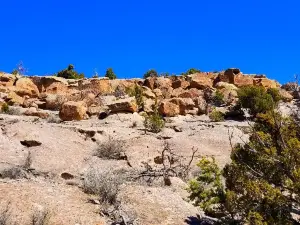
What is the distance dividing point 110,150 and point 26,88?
18.0 metres

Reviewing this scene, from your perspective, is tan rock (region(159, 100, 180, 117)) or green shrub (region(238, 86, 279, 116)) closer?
green shrub (region(238, 86, 279, 116))

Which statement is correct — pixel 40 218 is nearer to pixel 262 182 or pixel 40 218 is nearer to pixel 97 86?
pixel 262 182

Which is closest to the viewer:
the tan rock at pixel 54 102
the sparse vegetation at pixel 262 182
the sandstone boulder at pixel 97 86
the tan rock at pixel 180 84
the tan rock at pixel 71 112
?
the sparse vegetation at pixel 262 182

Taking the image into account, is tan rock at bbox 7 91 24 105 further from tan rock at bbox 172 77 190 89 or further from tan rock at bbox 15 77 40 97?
tan rock at bbox 172 77 190 89

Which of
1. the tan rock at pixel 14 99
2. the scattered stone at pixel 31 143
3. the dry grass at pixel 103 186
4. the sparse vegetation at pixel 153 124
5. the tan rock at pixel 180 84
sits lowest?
the dry grass at pixel 103 186

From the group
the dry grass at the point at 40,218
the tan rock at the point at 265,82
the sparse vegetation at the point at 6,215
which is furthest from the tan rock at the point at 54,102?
the dry grass at the point at 40,218

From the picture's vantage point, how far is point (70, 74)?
42.9 metres

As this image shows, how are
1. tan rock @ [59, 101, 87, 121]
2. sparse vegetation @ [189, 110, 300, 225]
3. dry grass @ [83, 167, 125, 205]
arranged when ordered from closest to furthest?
sparse vegetation @ [189, 110, 300, 225] → dry grass @ [83, 167, 125, 205] → tan rock @ [59, 101, 87, 121]

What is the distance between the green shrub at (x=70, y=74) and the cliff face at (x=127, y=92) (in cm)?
685

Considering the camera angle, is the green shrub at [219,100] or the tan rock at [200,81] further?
the tan rock at [200,81]

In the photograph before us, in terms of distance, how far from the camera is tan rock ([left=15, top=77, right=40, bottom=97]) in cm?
3047

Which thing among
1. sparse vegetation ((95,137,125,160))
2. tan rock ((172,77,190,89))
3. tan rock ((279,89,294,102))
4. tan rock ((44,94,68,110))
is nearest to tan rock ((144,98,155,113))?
tan rock ((44,94,68,110))

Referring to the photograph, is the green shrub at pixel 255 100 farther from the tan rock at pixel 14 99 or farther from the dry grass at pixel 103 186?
the dry grass at pixel 103 186

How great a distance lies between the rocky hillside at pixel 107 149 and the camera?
9.23 meters
